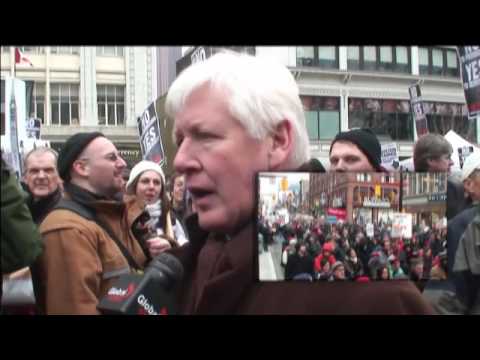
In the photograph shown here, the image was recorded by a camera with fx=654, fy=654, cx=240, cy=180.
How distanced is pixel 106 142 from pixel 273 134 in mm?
789

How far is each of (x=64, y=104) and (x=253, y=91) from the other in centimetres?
91

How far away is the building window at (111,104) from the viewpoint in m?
3.13

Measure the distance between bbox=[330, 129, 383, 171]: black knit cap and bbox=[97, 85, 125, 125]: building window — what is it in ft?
3.37

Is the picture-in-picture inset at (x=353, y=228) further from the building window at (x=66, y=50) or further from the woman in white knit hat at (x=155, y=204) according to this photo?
the building window at (x=66, y=50)

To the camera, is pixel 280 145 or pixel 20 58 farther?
pixel 20 58

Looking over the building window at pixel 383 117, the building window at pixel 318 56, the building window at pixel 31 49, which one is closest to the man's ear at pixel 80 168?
the building window at pixel 31 49

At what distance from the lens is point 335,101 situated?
10.2ft

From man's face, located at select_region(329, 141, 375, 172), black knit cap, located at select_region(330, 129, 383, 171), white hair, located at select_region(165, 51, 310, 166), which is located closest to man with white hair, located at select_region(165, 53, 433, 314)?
white hair, located at select_region(165, 51, 310, 166)

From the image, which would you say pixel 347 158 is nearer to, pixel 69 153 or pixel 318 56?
pixel 318 56

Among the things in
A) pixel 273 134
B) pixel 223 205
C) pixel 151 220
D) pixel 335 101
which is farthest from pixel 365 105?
pixel 151 220

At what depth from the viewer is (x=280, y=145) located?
9.74ft

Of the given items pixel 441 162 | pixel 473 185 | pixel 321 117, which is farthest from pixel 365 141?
pixel 473 185
